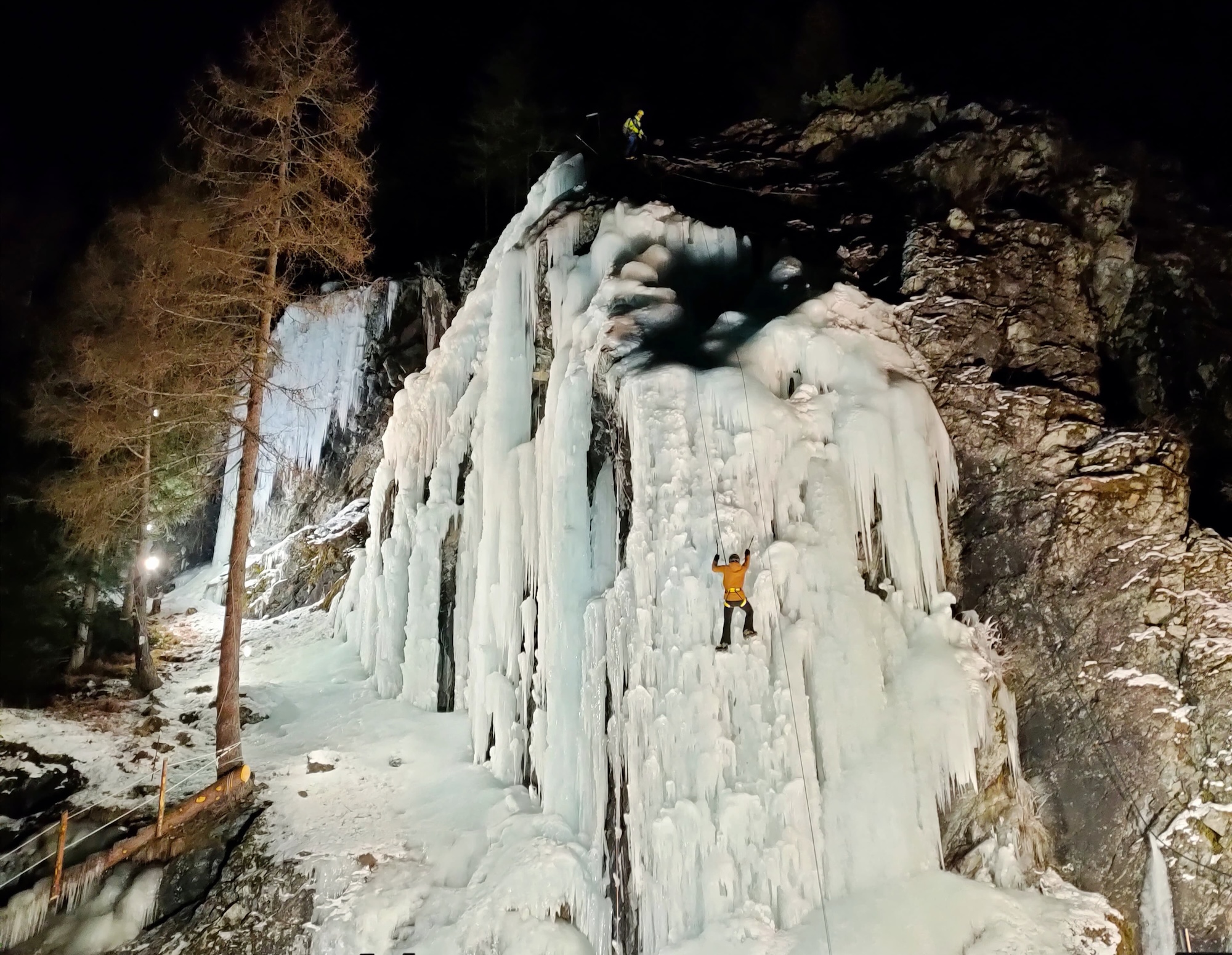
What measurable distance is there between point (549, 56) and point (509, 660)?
2547cm

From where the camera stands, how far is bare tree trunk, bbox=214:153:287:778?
381 inches

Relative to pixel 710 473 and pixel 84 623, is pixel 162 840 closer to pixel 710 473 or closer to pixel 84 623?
pixel 84 623

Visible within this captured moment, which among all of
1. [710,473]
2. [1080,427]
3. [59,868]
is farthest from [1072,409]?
[59,868]

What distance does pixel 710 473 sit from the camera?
8.26 metres

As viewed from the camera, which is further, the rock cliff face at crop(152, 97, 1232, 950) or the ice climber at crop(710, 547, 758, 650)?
the rock cliff face at crop(152, 97, 1232, 950)

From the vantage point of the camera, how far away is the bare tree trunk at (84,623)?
12586mm

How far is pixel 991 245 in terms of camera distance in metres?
11.0

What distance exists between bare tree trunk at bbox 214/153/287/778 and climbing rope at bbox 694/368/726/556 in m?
5.57

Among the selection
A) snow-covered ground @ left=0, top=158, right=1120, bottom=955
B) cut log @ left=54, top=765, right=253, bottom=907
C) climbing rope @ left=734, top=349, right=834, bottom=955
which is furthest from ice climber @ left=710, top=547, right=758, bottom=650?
cut log @ left=54, top=765, right=253, bottom=907

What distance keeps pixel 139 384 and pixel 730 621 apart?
31.0ft

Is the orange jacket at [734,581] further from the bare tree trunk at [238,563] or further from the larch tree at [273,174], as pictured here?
the larch tree at [273,174]

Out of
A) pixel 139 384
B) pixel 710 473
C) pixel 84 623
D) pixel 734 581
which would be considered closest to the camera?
pixel 734 581

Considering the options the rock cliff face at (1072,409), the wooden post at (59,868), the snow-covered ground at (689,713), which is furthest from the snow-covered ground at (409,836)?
the wooden post at (59,868)

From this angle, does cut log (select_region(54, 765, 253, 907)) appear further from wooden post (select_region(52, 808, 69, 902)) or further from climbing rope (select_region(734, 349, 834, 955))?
climbing rope (select_region(734, 349, 834, 955))
